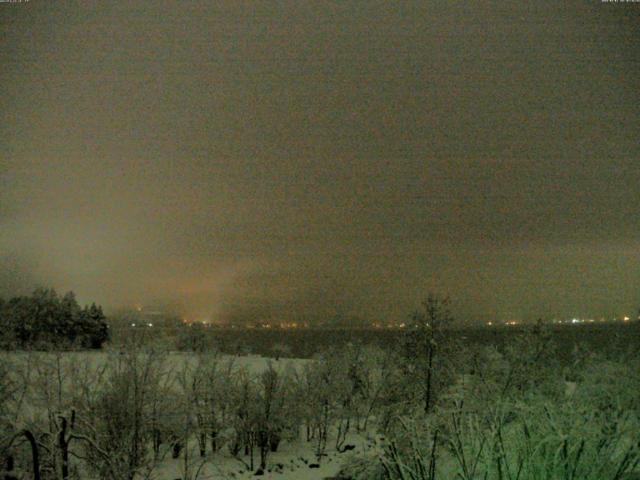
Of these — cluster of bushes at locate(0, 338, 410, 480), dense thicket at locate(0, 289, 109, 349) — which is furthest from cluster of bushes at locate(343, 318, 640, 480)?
dense thicket at locate(0, 289, 109, 349)

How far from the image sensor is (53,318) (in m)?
54.1

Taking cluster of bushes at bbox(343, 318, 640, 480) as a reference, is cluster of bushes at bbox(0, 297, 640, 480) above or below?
below

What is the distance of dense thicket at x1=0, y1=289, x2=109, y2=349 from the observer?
5038cm

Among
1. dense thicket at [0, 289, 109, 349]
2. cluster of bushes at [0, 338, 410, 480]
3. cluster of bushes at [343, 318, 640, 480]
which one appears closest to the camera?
cluster of bushes at [343, 318, 640, 480]

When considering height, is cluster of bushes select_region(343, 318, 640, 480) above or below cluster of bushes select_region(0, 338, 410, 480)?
above

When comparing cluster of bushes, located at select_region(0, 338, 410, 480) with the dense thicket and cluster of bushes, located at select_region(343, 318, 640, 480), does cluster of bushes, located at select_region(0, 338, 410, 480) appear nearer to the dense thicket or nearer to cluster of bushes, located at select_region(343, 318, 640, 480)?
cluster of bushes, located at select_region(343, 318, 640, 480)

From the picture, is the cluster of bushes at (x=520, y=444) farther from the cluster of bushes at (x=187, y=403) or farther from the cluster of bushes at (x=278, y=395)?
the cluster of bushes at (x=187, y=403)

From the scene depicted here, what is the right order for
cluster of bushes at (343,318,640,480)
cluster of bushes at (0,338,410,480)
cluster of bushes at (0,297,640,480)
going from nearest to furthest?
1. cluster of bushes at (343,318,640,480)
2. cluster of bushes at (0,297,640,480)
3. cluster of bushes at (0,338,410,480)

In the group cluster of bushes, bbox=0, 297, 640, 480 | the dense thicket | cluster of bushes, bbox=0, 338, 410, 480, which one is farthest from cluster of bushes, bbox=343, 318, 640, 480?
the dense thicket

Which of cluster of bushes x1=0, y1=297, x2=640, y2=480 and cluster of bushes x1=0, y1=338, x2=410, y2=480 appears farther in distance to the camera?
cluster of bushes x1=0, y1=338, x2=410, y2=480

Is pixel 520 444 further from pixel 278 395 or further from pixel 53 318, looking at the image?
pixel 53 318

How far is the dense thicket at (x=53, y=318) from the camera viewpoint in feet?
165

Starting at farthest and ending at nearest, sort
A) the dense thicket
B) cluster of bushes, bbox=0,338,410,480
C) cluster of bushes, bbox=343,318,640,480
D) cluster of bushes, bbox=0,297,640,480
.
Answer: the dense thicket
cluster of bushes, bbox=0,338,410,480
cluster of bushes, bbox=0,297,640,480
cluster of bushes, bbox=343,318,640,480

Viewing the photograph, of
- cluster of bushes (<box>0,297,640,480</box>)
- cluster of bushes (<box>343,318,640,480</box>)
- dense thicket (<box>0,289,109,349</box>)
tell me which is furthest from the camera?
dense thicket (<box>0,289,109,349</box>)
